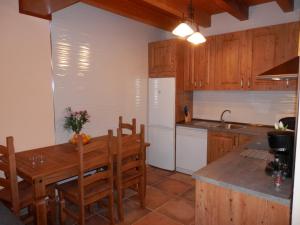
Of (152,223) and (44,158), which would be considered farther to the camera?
(152,223)

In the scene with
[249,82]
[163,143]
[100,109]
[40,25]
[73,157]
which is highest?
[40,25]

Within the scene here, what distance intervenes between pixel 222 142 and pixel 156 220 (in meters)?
1.51

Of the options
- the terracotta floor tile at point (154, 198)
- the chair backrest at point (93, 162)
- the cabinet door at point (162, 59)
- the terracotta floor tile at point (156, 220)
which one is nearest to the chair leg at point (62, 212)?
the chair backrest at point (93, 162)

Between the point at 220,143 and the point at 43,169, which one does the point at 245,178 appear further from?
the point at 220,143

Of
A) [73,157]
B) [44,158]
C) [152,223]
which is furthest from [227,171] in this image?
[44,158]

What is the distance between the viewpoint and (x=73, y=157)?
2209mm

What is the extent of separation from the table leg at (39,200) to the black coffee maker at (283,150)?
1.81 meters

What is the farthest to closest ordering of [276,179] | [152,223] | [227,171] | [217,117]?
[217,117]
[152,223]
[227,171]
[276,179]

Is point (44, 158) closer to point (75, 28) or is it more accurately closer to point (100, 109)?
point (100, 109)

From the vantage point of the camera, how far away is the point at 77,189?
6.86 ft

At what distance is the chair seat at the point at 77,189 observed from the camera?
2025 millimetres

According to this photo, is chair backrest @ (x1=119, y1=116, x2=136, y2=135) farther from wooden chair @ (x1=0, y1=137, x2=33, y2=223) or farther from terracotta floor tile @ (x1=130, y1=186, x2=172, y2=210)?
wooden chair @ (x1=0, y1=137, x2=33, y2=223)

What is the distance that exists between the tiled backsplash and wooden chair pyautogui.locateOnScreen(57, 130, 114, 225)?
237 cm

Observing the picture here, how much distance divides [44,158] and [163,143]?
2.12m
